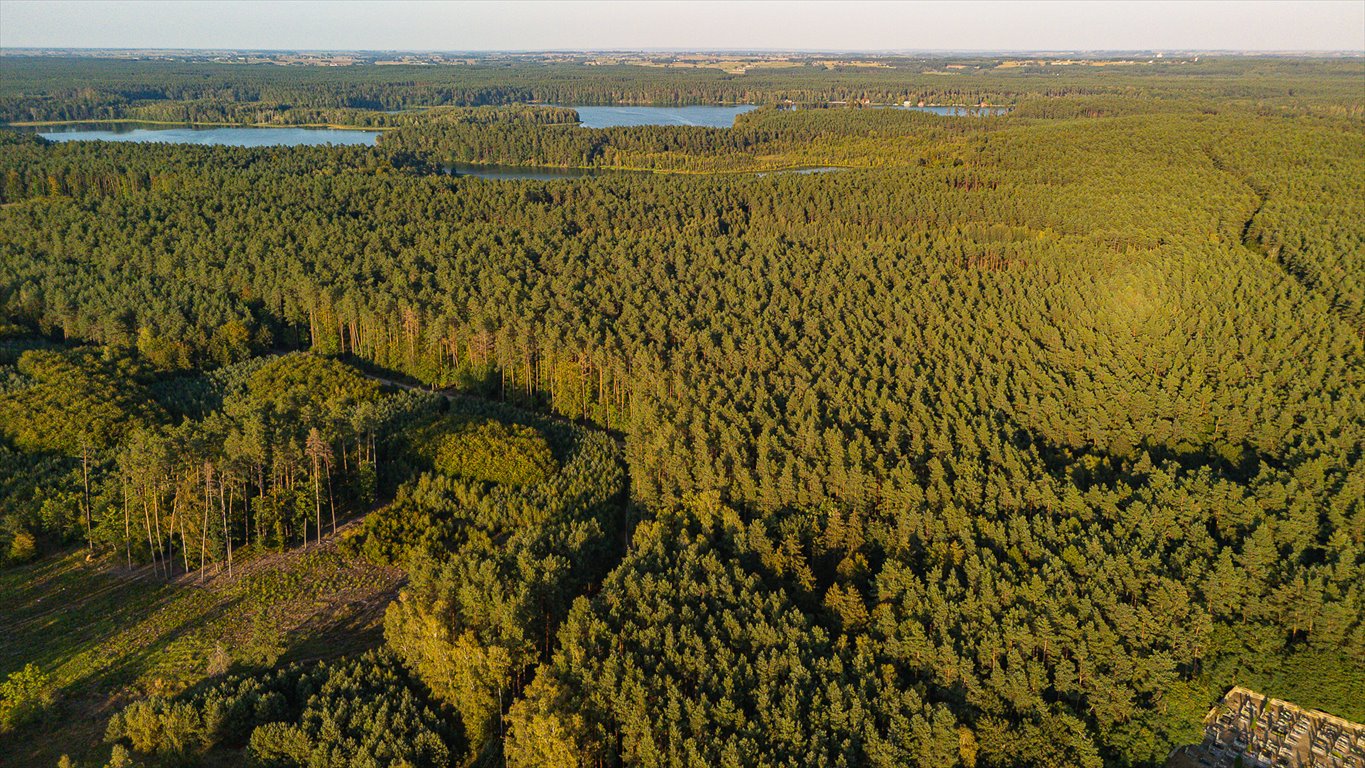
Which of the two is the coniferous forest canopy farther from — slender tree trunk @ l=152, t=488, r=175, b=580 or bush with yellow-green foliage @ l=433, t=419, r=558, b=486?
slender tree trunk @ l=152, t=488, r=175, b=580

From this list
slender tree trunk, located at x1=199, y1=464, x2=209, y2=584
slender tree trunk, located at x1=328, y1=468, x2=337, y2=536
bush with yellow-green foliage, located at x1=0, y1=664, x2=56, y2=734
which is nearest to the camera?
bush with yellow-green foliage, located at x1=0, y1=664, x2=56, y2=734

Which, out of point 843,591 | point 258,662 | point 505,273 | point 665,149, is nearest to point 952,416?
point 843,591

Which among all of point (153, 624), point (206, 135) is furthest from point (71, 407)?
point (206, 135)

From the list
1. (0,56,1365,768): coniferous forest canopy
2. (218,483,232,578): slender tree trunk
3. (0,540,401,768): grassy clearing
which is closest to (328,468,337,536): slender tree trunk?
(0,56,1365,768): coniferous forest canopy

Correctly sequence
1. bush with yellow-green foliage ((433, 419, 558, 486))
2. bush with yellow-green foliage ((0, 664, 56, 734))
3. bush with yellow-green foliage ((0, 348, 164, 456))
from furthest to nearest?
bush with yellow-green foliage ((0, 348, 164, 456)), bush with yellow-green foliage ((433, 419, 558, 486)), bush with yellow-green foliage ((0, 664, 56, 734))

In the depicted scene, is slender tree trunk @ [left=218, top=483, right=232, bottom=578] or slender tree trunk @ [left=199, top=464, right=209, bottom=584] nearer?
slender tree trunk @ [left=218, top=483, right=232, bottom=578]

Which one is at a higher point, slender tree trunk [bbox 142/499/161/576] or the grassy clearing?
slender tree trunk [bbox 142/499/161/576]
